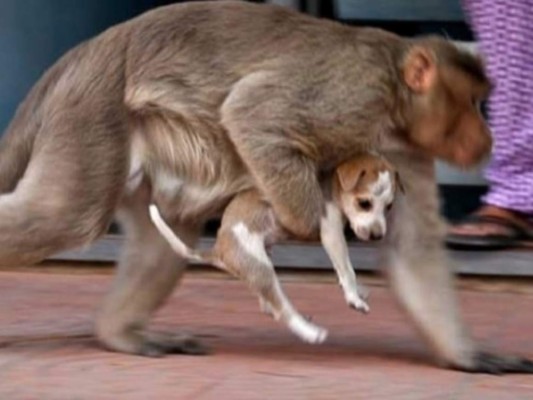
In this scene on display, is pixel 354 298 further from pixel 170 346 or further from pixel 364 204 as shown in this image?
pixel 170 346

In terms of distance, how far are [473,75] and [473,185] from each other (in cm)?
211

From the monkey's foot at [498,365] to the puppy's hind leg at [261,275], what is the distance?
1.52ft

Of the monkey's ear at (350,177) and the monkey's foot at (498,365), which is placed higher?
the monkey's ear at (350,177)

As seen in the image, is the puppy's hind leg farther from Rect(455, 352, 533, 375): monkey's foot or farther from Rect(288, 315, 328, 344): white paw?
Rect(455, 352, 533, 375): monkey's foot

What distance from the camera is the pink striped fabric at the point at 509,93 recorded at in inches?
296

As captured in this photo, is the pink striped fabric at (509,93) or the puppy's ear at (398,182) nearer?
the puppy's ear at (398,182)

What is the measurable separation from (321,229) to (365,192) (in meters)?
0.17

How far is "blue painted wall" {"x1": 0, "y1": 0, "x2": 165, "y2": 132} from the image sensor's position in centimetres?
861

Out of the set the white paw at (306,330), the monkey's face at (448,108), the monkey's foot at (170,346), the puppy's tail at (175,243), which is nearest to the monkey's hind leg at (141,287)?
the monkey's foot at (170,346)

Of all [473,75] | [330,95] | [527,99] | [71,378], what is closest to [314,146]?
[330,95]

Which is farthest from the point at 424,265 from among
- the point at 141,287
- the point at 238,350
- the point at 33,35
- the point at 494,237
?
the point at 33,35

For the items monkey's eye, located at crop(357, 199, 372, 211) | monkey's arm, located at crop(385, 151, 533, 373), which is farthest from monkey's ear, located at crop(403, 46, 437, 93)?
monkey's eye, located at crop(357, 199, 372, 211)

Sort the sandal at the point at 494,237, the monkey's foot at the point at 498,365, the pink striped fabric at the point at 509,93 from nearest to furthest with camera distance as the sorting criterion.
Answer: the monkey's foot at the point at 498,365
the pink striped fabric at the point at 509,93
the sandal at the point at 494,237

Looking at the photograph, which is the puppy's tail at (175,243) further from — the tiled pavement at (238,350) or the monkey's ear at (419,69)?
the monkey's ear at (419,69)
